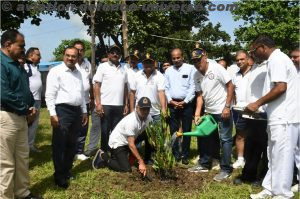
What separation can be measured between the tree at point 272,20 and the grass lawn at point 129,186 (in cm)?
3356

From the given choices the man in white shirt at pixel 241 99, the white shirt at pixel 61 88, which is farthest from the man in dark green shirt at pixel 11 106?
the man in white shirt at pixel 241 99

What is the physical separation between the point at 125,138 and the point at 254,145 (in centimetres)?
203

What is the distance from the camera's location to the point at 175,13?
37.7 meters

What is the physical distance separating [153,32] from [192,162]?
2406 cm

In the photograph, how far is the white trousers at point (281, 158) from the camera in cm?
395

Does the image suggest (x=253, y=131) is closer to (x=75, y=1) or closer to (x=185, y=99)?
(x=185, y=99)

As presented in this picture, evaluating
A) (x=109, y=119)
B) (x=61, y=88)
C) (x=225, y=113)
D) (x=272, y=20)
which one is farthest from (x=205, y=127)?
(x=272, y=20)

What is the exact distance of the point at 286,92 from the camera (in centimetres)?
395

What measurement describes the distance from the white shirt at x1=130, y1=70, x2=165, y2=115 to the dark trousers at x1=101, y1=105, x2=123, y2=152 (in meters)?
0.48

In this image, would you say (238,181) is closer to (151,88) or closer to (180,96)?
→ (180,96)

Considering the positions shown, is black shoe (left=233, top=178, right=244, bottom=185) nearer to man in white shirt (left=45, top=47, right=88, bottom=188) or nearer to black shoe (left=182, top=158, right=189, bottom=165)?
black shoe (left=182, top=158, right=189, bottom=165)

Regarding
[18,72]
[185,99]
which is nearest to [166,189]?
[185,99]

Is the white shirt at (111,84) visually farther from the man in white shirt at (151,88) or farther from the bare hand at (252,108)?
the bare hand at (252,108)

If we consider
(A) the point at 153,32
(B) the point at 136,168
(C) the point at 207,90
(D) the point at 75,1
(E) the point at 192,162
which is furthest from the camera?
(A) the point at 153,32
